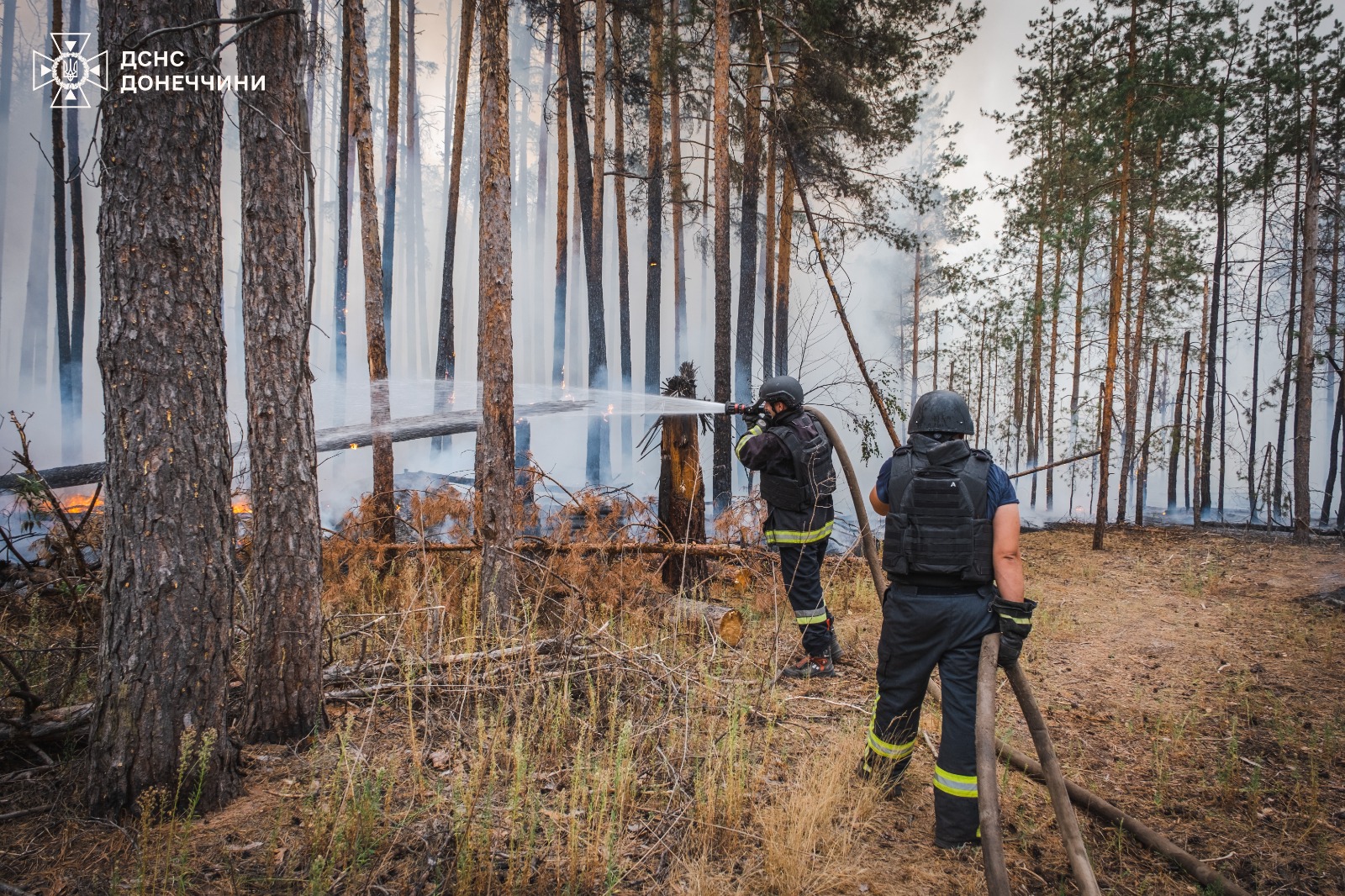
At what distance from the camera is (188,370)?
260cm

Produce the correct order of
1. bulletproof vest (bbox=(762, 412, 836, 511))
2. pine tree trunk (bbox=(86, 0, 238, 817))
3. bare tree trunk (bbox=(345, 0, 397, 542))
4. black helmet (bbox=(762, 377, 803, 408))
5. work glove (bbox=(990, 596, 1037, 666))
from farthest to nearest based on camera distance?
bare tree trunk (bbox=(345, 0, 397, 542)) → black helmet (bbox=(762, 377, 803, 408)) → bulletproof vest (bbox=(762, 412, 836, 511)) → work glove (bbox=(990, 596, 1037, 666)) → pine tree trunk (bbox=(86, 0, 238, 817))

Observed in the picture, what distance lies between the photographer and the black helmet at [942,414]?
301 cm

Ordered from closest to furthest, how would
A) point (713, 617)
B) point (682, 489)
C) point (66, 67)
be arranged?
point (713, 617), point (682, 489), point (66, 67)

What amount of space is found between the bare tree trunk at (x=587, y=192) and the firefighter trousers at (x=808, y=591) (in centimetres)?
945

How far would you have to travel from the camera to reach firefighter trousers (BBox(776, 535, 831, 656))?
473cm

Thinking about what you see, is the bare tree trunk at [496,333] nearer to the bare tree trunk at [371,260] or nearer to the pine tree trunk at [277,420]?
the pine tree trunk at [277,420]

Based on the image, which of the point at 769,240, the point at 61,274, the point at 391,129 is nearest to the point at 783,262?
the point at 769,240

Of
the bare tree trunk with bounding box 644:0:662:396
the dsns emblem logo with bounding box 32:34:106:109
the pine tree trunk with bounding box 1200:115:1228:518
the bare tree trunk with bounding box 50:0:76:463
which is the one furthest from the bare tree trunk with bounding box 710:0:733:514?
the pine tree trunk with bounding box 1200:115:1228:518

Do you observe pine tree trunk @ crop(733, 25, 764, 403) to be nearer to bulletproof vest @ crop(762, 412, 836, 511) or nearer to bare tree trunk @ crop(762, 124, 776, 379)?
bare tree trunk @ crop(762, 124, 776, 379)

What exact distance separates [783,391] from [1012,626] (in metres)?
2.53

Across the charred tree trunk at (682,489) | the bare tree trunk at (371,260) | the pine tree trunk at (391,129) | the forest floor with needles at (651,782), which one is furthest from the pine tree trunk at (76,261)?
the charred tree trunk at (682,489)

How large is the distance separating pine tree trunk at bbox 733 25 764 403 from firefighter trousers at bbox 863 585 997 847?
9159mm

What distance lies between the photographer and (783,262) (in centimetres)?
1370

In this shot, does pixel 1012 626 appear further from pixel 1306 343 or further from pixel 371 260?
pixel 1306 343
